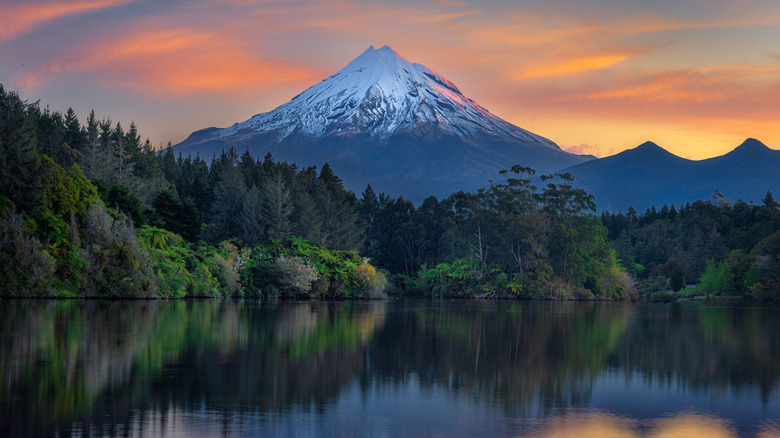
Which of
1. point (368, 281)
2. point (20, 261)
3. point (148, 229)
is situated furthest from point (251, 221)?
point (20, 261)

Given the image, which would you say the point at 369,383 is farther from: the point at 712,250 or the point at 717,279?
the point at 712,250

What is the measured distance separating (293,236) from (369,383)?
59989 millimetres

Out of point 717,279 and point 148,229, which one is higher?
point 148,229

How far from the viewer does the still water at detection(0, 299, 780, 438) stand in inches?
448

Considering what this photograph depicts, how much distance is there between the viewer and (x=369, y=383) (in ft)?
50.3

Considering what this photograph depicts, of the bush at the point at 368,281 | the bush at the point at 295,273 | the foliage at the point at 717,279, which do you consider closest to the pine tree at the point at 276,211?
the bush at the point at 295,273

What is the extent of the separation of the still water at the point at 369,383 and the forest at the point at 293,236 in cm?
2052

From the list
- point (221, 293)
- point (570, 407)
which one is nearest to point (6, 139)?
point (221, 293)

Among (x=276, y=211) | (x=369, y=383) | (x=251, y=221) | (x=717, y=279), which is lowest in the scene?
(x=369, y=383)

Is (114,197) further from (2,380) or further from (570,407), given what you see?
(570,407)

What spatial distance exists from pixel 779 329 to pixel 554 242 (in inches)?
1930

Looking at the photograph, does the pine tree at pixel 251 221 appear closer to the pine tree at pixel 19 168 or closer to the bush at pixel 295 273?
the bush at pixel 295 273

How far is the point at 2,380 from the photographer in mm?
13852

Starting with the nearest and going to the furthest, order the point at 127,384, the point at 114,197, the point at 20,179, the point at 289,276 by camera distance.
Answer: the point at 127,384
the point at 20,179
the point at 114,197
the point at 289,276
